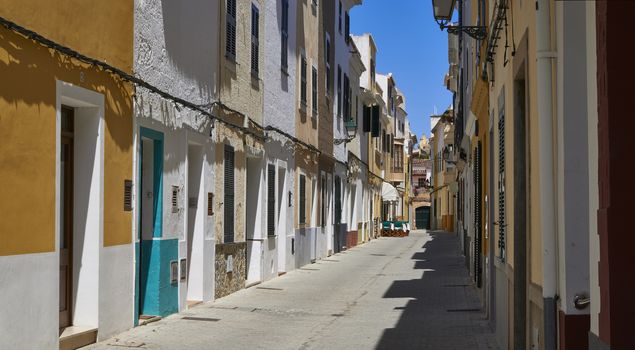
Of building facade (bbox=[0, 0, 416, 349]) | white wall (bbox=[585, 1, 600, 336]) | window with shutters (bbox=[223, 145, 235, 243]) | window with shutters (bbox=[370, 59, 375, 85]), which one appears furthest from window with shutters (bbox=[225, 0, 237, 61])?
window with shutters (bbox=[370, 59, 375, 85])

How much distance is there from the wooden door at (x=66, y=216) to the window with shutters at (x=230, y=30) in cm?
573

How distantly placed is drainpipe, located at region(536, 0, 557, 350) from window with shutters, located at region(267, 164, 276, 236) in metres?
13.5

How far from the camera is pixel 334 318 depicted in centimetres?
1321

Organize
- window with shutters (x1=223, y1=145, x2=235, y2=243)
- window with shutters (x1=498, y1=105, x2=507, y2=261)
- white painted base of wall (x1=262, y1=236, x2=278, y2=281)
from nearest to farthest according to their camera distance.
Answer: window with shutters (x1=498, y1=105, x2=507, y2=261) → window with shutters (x1=223, y1=145, x2=235, y2=243) → white painted base of wall (x1=262, y1=236, x2=278, y2=281)

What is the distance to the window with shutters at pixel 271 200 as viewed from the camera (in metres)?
19.1

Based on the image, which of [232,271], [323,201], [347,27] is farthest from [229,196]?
[347,27]

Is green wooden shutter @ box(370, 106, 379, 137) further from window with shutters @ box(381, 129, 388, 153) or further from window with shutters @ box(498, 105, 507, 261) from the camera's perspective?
window with shutters @ box(498, 105, 507, 261)

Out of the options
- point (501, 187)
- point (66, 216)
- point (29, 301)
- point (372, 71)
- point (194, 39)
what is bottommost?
point (29, 301)

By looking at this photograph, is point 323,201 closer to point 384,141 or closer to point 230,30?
point 230,30

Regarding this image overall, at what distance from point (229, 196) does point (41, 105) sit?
7412 mm

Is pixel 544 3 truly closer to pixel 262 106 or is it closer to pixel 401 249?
pixel 262 106

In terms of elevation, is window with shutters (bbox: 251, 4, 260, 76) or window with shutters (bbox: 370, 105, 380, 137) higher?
window with shutters (bbox: 370, 105, 380, 137)

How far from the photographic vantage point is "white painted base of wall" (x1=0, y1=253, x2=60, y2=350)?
770cm

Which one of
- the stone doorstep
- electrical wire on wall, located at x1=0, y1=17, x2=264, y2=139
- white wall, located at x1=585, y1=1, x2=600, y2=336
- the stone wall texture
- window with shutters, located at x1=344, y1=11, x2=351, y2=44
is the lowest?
the stone doorstep
